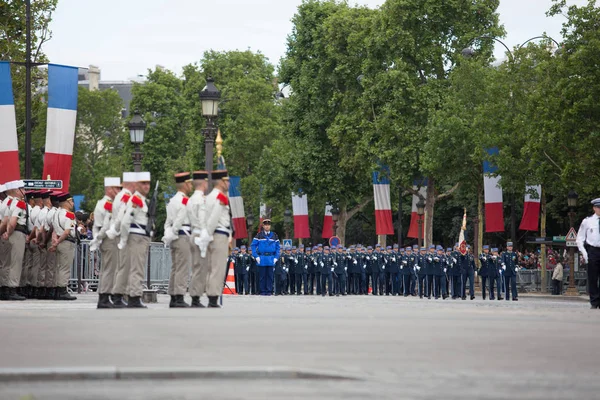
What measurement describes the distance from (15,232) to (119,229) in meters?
5.05

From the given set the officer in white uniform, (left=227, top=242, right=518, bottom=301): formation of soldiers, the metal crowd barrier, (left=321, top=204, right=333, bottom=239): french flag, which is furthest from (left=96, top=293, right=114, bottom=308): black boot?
(left=321, top=204, right=333, bottom=239): french flag

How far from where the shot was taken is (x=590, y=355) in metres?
11.1

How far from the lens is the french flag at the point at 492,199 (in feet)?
169

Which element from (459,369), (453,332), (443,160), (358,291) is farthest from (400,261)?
(459,369)

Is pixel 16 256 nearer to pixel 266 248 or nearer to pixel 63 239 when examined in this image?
pixel 63 239

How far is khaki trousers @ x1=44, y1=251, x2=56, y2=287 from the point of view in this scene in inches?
1013

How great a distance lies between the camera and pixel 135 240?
19.9 m

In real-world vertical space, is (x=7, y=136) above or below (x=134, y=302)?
above

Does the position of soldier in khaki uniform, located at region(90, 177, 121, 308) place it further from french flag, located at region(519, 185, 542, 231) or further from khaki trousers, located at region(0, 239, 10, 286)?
french flag, located at region(519, 185, 542, 231)

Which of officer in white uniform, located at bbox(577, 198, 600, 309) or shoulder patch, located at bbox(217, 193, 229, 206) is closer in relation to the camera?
shoulder patch, located at bbox(217, 193, 229, 206)

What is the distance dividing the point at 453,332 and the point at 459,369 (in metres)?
4.05

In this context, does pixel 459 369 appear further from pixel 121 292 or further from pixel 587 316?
pixel 121 292

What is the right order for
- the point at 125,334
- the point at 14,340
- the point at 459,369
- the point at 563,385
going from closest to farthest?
1. the point at 563,385
2. the point at 459,369
3. the point at 14,340
4. the point at 125,334

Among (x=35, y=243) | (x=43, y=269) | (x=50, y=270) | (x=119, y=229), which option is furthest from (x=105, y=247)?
(x=43, y=269)
